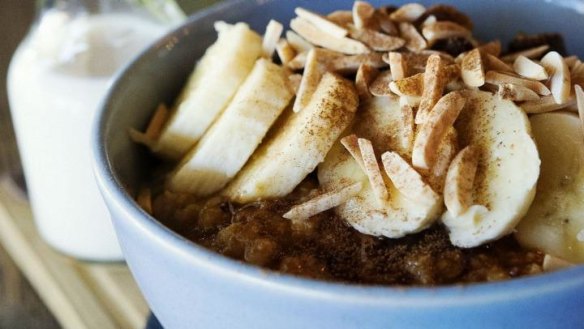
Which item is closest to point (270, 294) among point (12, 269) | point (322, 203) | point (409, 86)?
point (322, 203)

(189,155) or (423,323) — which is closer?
(423,323)

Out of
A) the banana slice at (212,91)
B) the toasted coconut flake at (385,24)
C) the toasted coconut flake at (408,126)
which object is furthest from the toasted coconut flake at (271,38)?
the toasted coconut flake at (408,126)

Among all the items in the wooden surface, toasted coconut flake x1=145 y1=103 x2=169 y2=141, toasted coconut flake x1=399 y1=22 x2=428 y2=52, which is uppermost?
toasted coconut flake x1=399 y1=22 x2=428 y2=52

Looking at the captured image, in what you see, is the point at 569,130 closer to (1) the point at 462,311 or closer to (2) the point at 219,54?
(1) the point at 462,311

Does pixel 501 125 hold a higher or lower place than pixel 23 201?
higher

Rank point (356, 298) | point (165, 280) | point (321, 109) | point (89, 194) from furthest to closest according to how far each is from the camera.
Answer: point (89, 194) → point (321, 109) → point (165, 280) → point (356, 298)

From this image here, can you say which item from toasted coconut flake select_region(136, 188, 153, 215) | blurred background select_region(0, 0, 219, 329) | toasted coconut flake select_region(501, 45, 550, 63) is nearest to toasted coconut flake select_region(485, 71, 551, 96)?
toasted coconut flake select_region(501, 45, 550, 63)

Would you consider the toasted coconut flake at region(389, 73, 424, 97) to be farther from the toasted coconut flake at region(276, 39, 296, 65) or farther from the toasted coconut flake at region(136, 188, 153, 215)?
the toasted coconut flake at region(136, 188, 153, 215)

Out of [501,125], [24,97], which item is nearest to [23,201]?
[24,97]
